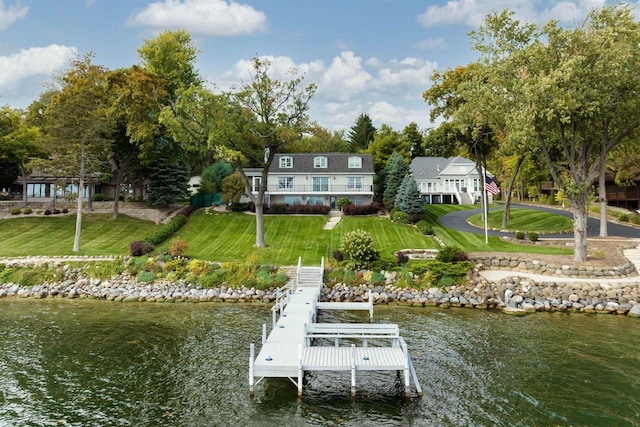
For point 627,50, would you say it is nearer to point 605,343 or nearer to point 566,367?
point 605,343

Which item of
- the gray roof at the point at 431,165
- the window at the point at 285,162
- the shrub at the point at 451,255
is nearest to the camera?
the shrub at the point at 451,255

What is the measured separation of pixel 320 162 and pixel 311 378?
130 ft

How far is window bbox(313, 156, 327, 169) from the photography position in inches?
2039

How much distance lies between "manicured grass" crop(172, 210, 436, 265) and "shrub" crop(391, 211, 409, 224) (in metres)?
0.64

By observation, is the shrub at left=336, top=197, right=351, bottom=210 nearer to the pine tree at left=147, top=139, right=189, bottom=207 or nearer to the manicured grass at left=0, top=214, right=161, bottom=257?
the pine tree at left=147, top=139, right=189, bottom=207

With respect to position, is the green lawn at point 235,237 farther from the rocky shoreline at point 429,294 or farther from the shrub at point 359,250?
the rocky shoreline at point 429,294

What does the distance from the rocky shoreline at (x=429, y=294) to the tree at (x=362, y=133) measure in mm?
55472

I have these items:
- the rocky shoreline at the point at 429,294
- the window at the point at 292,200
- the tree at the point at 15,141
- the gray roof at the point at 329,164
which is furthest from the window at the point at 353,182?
the tree at the point at 15,141

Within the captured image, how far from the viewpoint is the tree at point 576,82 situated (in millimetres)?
24000

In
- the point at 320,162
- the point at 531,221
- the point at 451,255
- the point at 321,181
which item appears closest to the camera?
the point at 451,255

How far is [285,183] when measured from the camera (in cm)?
5147

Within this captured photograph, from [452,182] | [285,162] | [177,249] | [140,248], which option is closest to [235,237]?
[177,249]

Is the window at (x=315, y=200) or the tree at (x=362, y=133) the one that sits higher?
the tree at (x=362, y=133)

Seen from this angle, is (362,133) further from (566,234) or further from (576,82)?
(576,82)
